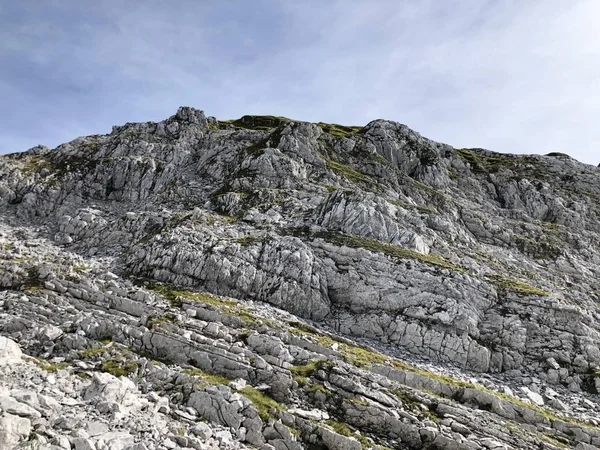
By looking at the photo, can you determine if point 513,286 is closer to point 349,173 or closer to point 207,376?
point 207,376

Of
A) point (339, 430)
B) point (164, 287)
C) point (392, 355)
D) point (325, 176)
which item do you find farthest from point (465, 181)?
point (339, 430)

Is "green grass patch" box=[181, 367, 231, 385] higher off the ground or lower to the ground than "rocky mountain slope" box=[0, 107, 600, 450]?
lower

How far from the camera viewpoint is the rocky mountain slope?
19.0m

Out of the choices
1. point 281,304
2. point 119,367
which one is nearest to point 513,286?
point 281,304

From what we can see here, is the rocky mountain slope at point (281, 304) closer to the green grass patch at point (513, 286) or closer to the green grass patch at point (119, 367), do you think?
the green grass patch at point (119, 367)

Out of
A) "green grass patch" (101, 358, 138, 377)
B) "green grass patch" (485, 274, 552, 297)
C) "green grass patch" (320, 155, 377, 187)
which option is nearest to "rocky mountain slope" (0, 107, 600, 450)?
"green grass patch" (101, 358, 138, 377)

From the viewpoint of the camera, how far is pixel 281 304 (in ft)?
120

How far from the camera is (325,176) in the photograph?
6719cm

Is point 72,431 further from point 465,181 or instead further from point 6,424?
point 465,181

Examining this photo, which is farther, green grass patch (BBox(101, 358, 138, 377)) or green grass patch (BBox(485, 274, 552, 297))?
green grass patch (BBox(485, 274, 552, 297))

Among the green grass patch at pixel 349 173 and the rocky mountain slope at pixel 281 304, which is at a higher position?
the green grass patch at pixel 349 173

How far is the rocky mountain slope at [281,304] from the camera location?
1902 centimetres

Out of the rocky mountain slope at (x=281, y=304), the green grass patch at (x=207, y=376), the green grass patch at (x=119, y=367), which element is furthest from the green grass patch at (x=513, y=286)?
the green grass patch at (x=119, y=367)

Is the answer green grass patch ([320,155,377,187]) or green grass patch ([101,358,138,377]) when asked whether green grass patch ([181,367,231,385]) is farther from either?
green grass patch ([320,155,377,187])
